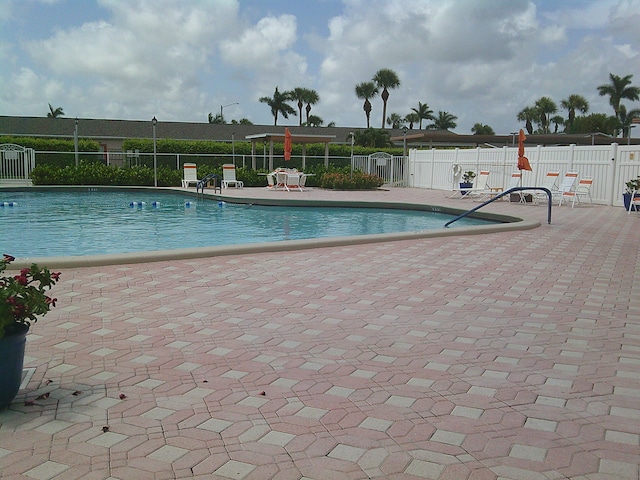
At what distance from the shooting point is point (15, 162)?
86.3 feet

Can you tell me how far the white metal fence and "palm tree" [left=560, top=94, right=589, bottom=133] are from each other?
150 feet

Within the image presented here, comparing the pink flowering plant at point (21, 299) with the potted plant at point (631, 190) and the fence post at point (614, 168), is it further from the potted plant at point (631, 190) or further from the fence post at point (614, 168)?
the fence post at point (614, 168)

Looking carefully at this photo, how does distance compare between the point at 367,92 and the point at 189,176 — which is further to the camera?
the point at 367,92

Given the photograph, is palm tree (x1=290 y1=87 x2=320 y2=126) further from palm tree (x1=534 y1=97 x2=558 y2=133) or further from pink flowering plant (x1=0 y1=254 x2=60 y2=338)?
pink flowering plant (x1=0 y1=254 x2=60 y2=338)

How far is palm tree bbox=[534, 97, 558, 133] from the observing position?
65.7 metres

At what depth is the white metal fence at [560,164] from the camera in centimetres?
1653

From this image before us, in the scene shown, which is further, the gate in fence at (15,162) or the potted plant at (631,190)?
the gate in fence at (15,162)

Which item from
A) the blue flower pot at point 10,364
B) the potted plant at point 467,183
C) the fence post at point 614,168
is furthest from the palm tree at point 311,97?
the blue flower pot at point 10,364

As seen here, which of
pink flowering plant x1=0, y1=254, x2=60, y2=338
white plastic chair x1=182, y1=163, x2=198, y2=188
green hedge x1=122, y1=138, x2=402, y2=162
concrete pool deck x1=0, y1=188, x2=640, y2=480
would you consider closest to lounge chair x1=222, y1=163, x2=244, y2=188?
white plastic chair x1=182, y1=163, x2=198, y2=188

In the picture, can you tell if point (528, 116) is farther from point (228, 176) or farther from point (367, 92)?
point (228, 176)

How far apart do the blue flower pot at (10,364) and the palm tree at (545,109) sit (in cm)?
6941

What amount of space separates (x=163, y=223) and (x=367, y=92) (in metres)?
50.2

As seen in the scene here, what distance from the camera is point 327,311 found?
501 centimetres

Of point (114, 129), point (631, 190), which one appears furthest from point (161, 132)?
point (631, 190)
